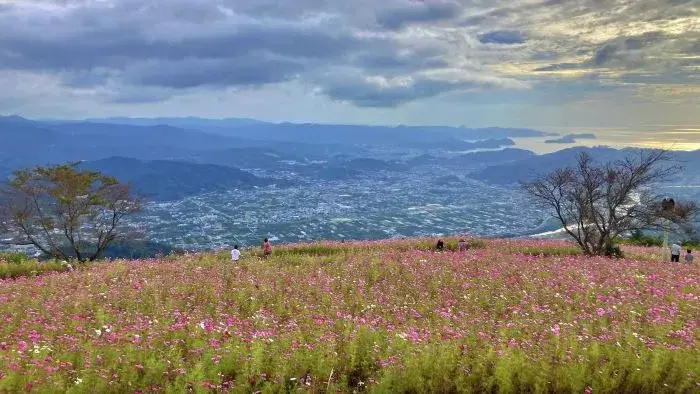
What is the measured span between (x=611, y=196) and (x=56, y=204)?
38498 mm

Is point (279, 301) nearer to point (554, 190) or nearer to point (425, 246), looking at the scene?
point (425, 246)

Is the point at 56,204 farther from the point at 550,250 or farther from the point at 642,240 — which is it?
the point at 642,240

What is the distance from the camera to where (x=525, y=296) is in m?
12.5

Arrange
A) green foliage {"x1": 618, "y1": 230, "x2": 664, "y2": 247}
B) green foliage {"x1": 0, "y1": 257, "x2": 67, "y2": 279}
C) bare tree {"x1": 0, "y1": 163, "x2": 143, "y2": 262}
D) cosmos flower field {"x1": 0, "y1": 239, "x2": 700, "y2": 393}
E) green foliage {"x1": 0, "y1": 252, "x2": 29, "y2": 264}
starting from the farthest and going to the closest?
green foliage {"x1": 618, "y1": 230, "x2": 664, "y2": 247} → bare tree {"x1": 0, "y1": 163, "x2": 143, "y2": 262} → green foliage {"x1": 0, "y1": 252, "x2": 29, "y2": 264} → green foliage {"x1": 0, "y1": 257, "x2": 67, "y2": 279} → cosmos flower field {"x1": 0, "y1": 239, "x2": 700, "y2": 393}

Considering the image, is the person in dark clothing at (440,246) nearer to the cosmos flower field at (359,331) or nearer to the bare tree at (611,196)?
the bare tree at (611,196)

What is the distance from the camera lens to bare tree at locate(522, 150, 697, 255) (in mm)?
25750

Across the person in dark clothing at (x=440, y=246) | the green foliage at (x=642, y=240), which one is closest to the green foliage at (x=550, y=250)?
the person in dark clothing at (x=440, y=246)

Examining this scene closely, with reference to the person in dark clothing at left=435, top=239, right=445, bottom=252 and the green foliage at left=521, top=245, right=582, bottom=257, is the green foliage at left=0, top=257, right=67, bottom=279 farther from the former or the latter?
the green foliage at left=521, top=245, right=582, bottom=257

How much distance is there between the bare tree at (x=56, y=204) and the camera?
3388 cm

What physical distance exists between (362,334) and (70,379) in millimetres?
4723

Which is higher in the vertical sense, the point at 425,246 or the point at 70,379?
the point at 70,379

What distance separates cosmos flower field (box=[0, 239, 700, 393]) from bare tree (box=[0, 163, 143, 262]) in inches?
788

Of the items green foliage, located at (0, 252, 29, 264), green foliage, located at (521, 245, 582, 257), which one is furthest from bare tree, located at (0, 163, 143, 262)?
green foliage, located at (521, 245, 582, 257)

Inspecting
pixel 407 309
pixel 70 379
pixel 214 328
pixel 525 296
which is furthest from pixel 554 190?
pixel 70 379
